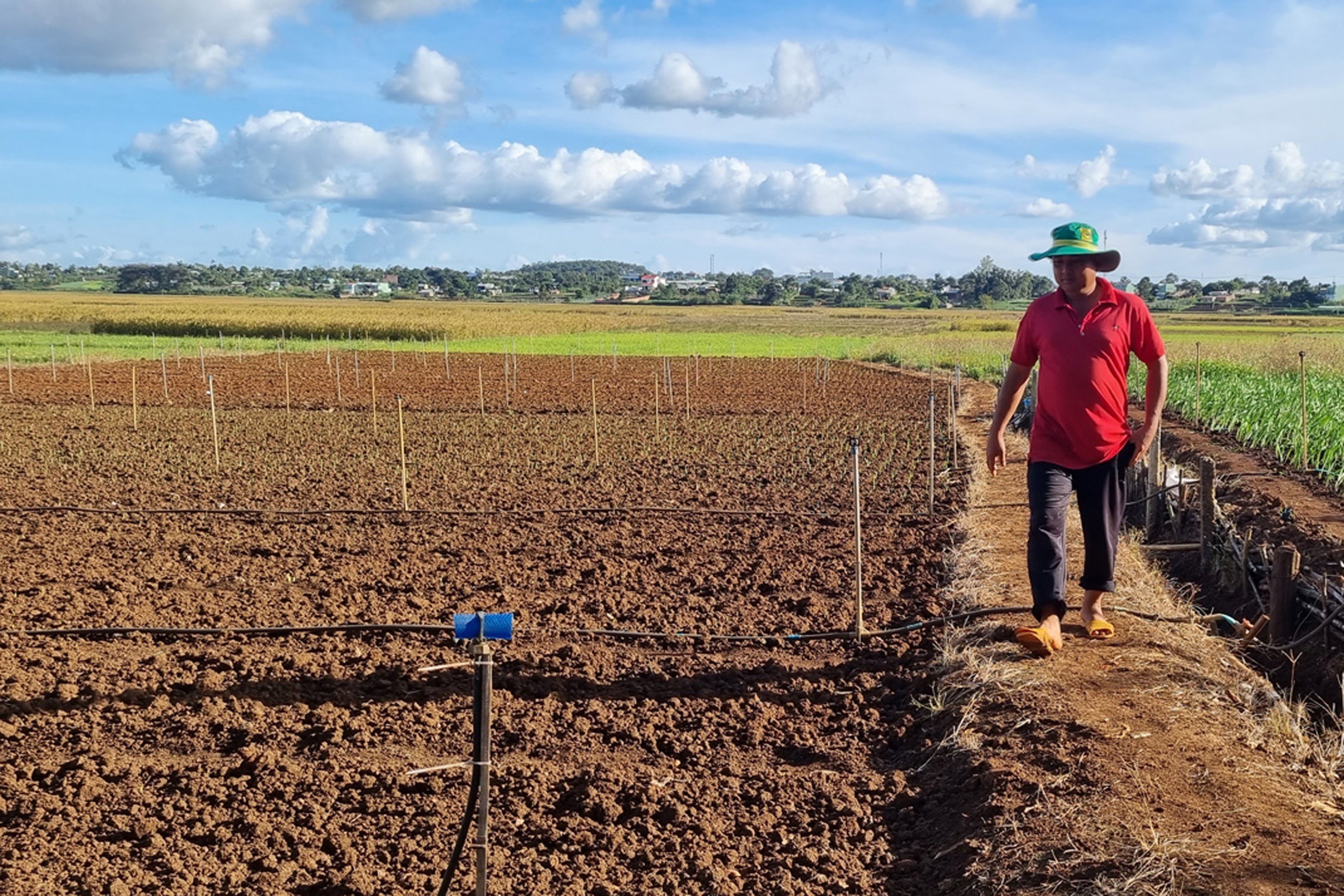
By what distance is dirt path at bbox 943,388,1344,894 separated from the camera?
3330 millimetres

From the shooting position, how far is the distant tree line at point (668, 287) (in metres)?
85.0

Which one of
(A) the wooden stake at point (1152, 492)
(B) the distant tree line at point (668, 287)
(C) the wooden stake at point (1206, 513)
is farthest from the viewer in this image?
(B) the distant tree line at point (668, 287)

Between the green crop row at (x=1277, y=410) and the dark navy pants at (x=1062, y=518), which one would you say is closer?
the dark navy pants at (x=1062, y=518)

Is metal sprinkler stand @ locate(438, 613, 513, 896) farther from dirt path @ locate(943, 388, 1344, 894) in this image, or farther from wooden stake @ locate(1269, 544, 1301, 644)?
wooden stake @ locate(1269, 544, 1301, 644)

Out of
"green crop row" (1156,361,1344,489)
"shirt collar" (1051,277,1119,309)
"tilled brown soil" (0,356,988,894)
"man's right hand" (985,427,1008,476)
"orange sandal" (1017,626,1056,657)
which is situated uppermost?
"shirt collar" (1051,277,1119,309)

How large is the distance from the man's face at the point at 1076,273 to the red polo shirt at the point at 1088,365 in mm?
67

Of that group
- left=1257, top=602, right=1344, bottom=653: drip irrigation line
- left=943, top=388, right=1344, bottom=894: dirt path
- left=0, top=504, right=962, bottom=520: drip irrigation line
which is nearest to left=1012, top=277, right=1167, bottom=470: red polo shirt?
left=943, top=388, right=1344, bottom=894: dirt path

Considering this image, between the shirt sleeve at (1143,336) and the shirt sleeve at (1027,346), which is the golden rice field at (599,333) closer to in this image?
the shirt sleeve at (1143,336)

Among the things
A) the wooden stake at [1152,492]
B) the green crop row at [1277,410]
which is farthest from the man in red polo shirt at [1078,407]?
the green crop row at [1277,410]

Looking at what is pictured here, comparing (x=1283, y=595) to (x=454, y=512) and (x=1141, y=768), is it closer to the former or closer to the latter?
(x=1141, y=768)

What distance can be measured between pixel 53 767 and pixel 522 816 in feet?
6.52

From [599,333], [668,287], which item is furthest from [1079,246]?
[668,287]

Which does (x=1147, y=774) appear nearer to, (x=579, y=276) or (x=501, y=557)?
(x=501, y=557)

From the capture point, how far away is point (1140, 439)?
16.3 feet
